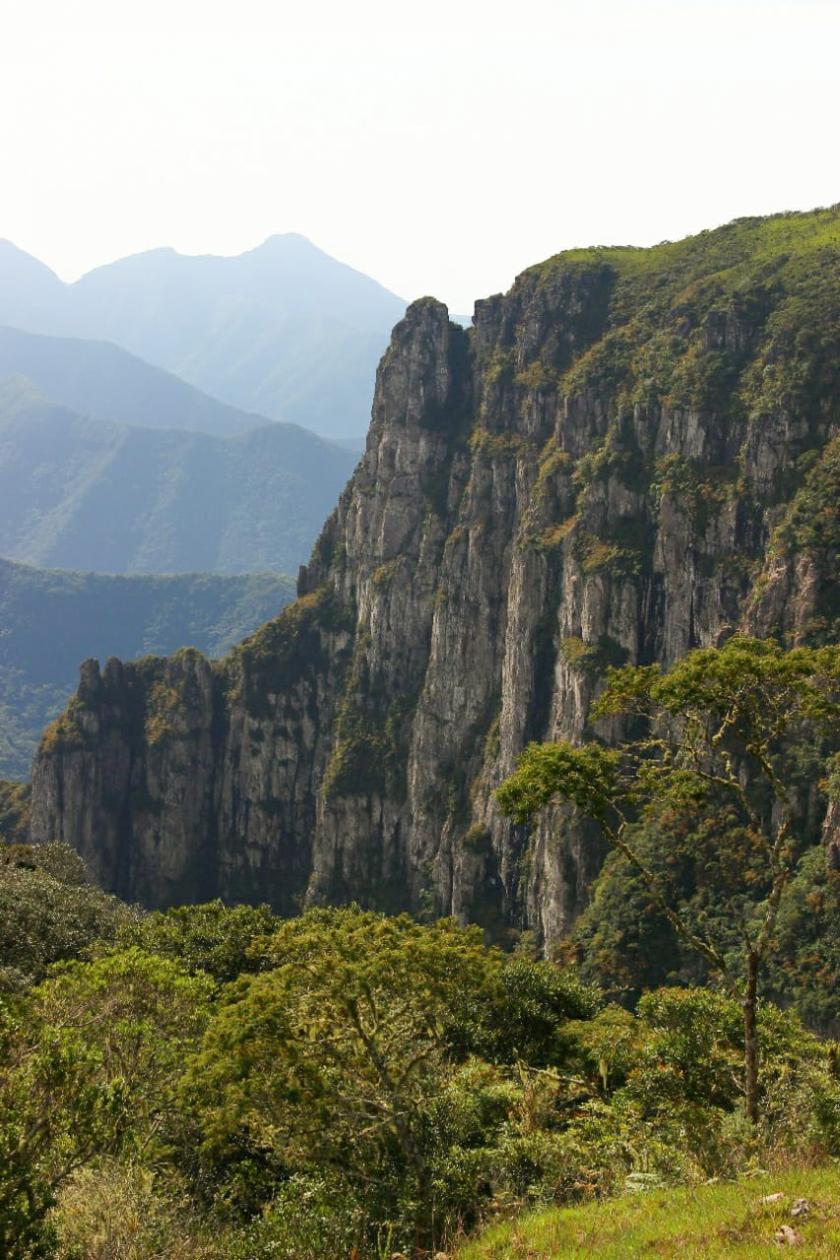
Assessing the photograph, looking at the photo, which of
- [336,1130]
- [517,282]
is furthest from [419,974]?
[517,282]

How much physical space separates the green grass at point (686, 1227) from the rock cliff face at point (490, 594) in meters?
72.0

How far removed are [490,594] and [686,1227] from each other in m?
114

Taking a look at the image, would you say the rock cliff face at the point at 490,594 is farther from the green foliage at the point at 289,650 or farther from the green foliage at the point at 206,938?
the green foliage at the point at 206,938

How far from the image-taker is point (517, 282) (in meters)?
142

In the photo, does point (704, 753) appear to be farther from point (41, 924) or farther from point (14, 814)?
point (14, 814)

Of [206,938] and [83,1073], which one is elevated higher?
[83,1073]

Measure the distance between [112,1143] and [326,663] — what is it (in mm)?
129717

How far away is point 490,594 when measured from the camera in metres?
131

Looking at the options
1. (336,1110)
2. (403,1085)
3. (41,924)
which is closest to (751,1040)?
(403,1085)

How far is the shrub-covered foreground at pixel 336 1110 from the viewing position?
21.4 m

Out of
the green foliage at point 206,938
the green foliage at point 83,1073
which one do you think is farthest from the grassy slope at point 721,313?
the green foliage at point 83,1073

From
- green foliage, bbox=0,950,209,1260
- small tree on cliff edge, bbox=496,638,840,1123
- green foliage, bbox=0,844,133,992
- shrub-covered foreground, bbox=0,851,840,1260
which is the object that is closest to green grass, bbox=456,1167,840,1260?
shrub-covered foreground, bbox=0,851,840,1260

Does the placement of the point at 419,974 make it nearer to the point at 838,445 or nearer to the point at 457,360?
the point at 838,445

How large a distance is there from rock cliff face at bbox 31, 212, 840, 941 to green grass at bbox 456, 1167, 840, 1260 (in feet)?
236
